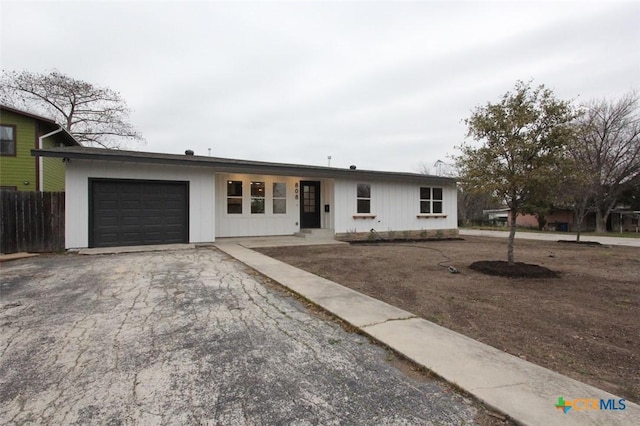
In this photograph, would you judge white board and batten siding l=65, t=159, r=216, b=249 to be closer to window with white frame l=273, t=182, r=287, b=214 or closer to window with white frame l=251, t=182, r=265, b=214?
window with white frame l=251, t=182, r=265, b=214

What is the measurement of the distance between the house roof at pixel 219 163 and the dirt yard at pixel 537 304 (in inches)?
160

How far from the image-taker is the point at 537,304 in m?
4.61

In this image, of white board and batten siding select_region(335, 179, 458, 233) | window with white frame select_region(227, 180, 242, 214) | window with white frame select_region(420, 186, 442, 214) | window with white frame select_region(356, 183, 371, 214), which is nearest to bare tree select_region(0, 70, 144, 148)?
window with white frame select_region(227, 180, 242, 214)

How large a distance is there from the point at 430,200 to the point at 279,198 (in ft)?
24.4

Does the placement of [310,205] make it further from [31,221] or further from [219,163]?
[31,221]

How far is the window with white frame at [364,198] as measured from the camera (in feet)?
44.8

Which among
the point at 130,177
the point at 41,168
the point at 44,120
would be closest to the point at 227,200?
the point at 130,177

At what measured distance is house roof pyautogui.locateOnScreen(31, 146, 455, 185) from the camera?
8.77 m

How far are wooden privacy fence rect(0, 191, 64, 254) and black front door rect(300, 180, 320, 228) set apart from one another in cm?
841

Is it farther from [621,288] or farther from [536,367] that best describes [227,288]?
[621,288]

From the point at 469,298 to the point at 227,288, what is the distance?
3.90 m

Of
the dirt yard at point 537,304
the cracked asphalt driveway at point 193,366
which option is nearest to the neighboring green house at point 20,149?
the cracked asphalt driveway at point 193,366

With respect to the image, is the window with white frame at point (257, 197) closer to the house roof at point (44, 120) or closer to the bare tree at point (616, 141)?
the house roof at point (44, 120)

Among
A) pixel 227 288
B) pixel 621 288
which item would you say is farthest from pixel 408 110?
pixel 227 288
